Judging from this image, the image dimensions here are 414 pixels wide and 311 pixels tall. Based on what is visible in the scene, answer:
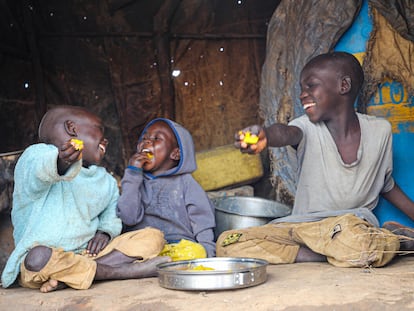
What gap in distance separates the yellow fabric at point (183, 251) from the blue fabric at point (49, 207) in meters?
0.34

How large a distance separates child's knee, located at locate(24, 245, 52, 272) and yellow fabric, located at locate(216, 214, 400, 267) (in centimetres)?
109

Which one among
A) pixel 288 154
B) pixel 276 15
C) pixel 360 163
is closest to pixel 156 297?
pixel 360 163

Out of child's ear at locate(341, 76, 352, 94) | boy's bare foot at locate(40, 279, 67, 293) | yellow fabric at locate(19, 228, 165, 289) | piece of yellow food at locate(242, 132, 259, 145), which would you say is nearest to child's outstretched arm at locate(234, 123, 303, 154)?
piece of yellow food at locate(242, 132, 259, 145)

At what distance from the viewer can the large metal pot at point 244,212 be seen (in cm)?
409

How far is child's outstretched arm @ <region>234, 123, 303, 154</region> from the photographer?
283 centimetres

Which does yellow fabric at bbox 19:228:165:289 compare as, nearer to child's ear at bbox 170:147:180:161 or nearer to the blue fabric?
the blue fabric

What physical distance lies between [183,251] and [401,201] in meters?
1.37

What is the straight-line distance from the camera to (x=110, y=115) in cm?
597

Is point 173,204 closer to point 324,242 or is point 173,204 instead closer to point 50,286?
point 324,242

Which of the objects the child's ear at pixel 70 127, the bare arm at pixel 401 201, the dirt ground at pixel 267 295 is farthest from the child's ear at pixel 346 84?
the child's ear at pixel 70 127

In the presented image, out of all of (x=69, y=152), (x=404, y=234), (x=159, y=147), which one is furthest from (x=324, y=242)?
(x=69, y=152)

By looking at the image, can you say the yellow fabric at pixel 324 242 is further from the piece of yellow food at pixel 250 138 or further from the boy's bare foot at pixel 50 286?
the boy's bare foot at pixel 50 286

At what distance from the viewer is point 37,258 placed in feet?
9.43

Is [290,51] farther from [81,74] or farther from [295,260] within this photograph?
[81,74]
